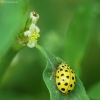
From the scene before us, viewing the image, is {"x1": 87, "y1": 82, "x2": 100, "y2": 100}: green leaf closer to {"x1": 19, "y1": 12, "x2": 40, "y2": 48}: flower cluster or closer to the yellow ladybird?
the yellow ladybird

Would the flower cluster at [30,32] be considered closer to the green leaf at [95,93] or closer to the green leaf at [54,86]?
the green leaf at [54,86]

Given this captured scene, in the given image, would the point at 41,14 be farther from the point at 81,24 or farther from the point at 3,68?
the point at 3,68

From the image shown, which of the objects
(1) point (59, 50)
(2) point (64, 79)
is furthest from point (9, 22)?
(1) point (59, 50)

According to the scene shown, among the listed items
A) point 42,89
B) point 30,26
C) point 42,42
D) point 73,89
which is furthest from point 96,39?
point 30,26

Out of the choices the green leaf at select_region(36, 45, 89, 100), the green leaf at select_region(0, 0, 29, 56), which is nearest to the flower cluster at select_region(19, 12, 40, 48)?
the green leaf at select_region(36, 45, 89, 100)

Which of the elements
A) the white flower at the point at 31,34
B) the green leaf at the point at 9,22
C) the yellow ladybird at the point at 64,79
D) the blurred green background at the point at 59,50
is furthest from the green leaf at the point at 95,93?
the green leaf at the point at 9,22

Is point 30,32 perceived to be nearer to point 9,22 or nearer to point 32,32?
point 32,32
